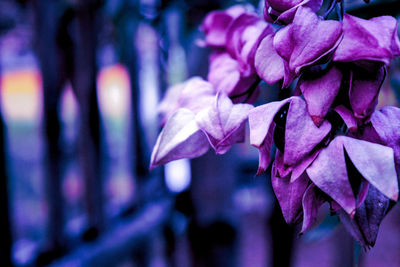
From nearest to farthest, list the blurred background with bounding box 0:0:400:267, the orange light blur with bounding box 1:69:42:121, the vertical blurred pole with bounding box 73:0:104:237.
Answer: the blurred background with bounding box 0:0:400:267
the vertical blurred pole with bounding box 73:0:104:237
the orange light blur with bounding box 1:69:42:121

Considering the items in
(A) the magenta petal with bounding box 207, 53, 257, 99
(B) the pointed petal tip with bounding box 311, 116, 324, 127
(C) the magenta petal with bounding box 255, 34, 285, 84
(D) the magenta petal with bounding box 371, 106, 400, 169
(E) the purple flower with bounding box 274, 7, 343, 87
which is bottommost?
(D) the magenta petal with bounding box 371, 106, 400, 169

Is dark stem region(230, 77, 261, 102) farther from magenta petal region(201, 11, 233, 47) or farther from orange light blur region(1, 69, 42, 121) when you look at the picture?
orange light blur region(1, 69, 42, 121)

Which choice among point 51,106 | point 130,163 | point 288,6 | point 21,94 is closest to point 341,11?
point 288,6

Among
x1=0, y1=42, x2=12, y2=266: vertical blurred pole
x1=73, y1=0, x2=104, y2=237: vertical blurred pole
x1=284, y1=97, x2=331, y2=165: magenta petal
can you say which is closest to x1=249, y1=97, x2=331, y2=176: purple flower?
x1=284, y1=97, x2=331, y2=165: magenta petal

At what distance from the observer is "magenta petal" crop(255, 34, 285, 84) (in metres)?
0.25

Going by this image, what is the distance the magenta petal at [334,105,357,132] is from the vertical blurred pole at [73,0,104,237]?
989 millimetres

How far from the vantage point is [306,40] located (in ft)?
0.75

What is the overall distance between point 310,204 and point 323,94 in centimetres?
6

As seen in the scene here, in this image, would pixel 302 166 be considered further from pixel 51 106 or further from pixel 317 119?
pixel 51 106

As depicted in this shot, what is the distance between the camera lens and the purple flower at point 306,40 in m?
0.22

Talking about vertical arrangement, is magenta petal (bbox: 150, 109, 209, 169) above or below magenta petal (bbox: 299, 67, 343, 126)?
below

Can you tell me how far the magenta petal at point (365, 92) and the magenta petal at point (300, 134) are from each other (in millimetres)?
19

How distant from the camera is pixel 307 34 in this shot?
23 cm

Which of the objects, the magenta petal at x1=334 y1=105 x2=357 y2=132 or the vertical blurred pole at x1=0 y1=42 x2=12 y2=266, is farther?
the vertical blurred pole at x1=0 y1=42 x2=12 y2=266
